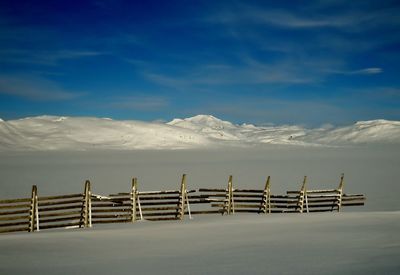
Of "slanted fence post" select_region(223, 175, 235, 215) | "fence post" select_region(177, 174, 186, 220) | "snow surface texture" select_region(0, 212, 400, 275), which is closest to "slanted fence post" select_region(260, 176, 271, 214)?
"slanted fence post" select_region(223, 175, 235, 215)

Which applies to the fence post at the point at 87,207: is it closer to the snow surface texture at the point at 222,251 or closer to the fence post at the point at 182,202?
the snow surface texture at the point at 222,251

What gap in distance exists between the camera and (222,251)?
942cm

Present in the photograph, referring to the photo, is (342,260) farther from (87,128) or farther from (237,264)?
(87,128)

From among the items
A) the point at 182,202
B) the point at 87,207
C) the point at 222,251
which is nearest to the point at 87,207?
the point at 87,207

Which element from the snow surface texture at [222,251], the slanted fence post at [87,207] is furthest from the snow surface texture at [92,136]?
the snow surface texture at [222,251]

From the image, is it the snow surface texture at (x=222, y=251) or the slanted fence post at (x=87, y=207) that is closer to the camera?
the snow surface texture at (x=222, y=251)

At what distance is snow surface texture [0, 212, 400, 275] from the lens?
768cm

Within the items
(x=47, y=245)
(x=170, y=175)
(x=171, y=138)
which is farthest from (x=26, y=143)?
(x=47, y=245)

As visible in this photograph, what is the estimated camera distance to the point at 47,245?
1116 centimetres

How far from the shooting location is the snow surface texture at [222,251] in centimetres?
768

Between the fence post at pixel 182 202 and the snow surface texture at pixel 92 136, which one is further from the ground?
the snow surface texture at pixel 92 136

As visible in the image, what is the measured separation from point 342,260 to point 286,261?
1.00 metres

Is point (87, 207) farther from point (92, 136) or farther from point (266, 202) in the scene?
point (92, 136)

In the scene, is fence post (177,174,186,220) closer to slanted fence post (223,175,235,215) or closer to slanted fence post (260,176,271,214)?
slanted fence post (223,175,235,215)
